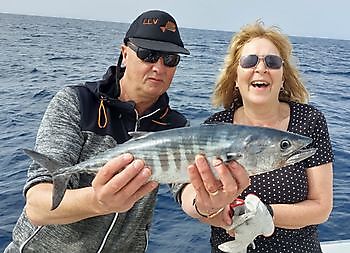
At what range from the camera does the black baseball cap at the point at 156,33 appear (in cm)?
289

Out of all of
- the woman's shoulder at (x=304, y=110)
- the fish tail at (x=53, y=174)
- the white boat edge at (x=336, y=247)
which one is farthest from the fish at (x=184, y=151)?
the white boat edge at (x=336, y=247)

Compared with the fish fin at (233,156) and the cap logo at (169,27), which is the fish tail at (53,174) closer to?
the fish fin at (233,156)

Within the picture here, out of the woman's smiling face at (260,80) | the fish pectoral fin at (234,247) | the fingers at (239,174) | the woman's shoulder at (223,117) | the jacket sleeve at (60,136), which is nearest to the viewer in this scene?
the fingers at (239,174)

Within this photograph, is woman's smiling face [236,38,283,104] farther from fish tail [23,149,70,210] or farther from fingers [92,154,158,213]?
fish tail [23,149,70,210]

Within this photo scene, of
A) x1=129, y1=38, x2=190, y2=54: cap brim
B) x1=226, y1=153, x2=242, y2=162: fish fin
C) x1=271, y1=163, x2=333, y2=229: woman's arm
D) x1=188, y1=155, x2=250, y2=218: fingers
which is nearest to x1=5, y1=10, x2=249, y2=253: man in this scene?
x1=129, y1=38, x2=190, y2=54: cap brim

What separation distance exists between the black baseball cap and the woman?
0.71m

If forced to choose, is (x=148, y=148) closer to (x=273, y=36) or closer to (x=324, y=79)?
(x=273, y=36)

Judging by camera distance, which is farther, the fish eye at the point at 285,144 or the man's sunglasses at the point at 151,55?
the man's sunglasses at the point at 151,55

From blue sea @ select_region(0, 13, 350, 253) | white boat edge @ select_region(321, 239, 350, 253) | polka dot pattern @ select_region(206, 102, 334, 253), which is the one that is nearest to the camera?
polka dot pattern @ select_region(206, 102, 334, 253)

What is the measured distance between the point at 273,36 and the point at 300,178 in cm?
111

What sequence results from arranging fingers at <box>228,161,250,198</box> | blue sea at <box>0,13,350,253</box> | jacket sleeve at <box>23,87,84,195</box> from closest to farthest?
fingers at <box>228,161,250,198</box> < jacket sleeve at <box>23,87,84,195</box> < blue sea at <box>0,13,350,253</box>

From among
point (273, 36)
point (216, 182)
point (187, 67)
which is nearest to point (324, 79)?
point (187, 67)

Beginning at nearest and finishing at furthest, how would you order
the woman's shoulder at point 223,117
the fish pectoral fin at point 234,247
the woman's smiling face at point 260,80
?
the fish pectoral fin at point 234,247
the woman's smiling face at point 260,80
the woman's shoulder at point 223,117

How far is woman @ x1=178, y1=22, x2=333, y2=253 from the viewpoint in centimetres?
310
